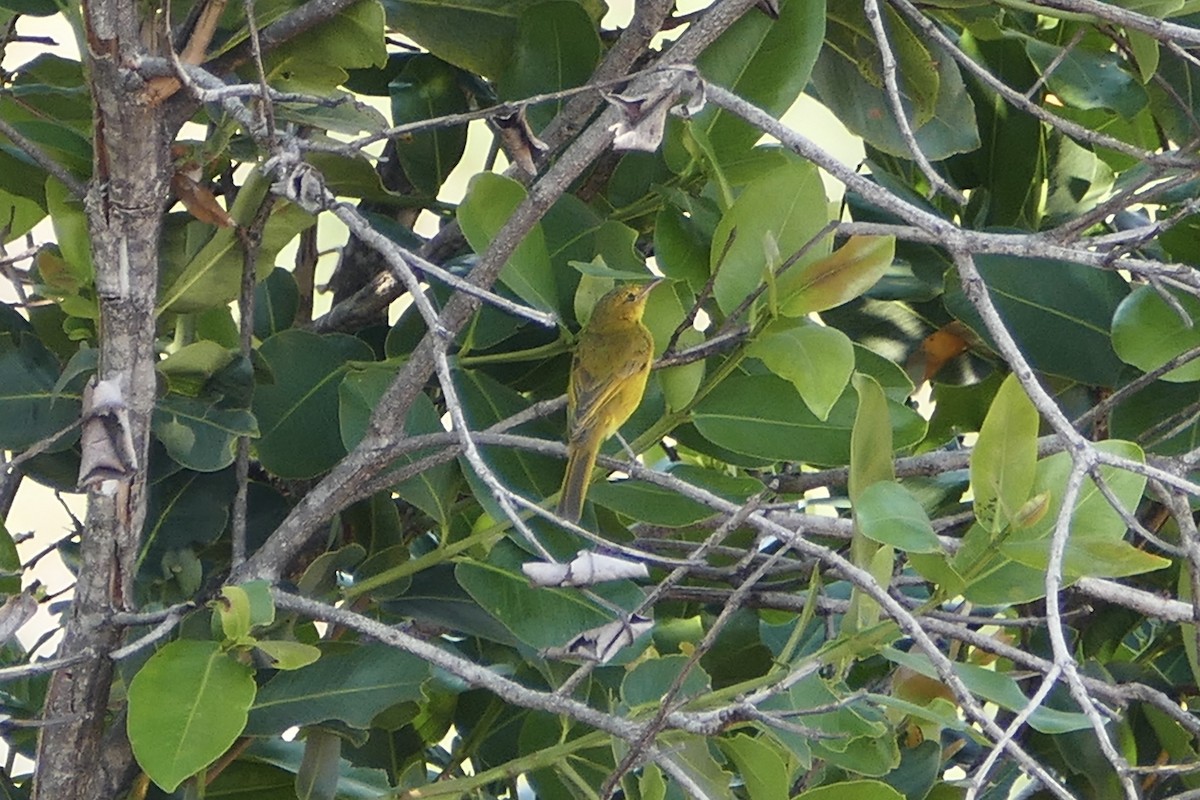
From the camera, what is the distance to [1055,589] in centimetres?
71

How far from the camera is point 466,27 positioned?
1.09 meters

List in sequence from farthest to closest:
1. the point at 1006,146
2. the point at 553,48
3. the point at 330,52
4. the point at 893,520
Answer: the point at 1006,146 < the point at 553,48 < the point at 330,52 < the point at 893,520

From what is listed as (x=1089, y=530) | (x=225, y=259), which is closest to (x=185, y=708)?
(x=225, y=259)

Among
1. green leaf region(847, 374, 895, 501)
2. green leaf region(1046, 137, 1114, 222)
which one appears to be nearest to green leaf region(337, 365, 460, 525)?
green leaf region(847, 374, 895, 501)

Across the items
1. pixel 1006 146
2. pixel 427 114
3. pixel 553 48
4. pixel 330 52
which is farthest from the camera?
pixel 1006 146

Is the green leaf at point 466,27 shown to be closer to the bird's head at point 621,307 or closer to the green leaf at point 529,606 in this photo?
the bird's head at point 621,307

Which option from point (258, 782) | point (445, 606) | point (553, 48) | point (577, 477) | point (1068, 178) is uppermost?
point (553, 48)

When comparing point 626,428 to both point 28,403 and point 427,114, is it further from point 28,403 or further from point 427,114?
point 28,403

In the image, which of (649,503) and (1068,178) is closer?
(649,503)

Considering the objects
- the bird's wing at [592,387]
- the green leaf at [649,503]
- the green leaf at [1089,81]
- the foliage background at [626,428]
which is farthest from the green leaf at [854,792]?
the green leaf at [1089,81]

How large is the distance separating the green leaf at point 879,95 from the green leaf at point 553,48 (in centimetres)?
23

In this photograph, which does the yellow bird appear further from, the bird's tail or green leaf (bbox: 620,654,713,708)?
green leaf (bbox: 620,654,713,708)

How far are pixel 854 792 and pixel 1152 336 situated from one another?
50 cm

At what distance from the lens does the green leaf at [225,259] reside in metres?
0.99
